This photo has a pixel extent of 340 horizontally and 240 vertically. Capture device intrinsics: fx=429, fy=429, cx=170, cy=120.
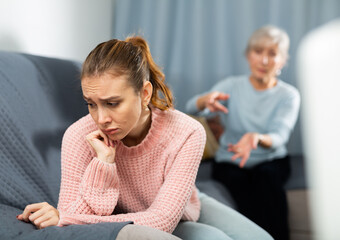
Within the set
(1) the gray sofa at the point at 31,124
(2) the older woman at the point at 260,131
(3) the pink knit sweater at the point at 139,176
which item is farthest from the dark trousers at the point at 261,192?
(1) the gray sofa at the point at 31,124

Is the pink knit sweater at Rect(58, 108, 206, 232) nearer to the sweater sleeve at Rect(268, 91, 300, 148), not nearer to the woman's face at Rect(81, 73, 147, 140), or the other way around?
the woman's face at Rect(81, 73, 147, 140)

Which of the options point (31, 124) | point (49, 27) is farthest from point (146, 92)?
point (49, 27)

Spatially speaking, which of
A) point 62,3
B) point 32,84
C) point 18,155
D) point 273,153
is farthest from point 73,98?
point 273,153

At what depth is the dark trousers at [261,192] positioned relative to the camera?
1.86 meters

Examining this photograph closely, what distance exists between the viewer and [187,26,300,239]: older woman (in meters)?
1.89

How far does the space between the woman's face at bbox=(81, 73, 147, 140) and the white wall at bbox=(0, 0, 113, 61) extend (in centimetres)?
89

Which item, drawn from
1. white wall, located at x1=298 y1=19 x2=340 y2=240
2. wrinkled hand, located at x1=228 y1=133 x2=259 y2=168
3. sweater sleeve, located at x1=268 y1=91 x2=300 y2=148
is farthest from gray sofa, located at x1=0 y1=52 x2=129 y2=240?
white wall, located at x1=298 y1=19 x2=340 y2=240

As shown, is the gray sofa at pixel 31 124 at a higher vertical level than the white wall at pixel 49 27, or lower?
lower

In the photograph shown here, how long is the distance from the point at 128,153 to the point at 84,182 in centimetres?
18

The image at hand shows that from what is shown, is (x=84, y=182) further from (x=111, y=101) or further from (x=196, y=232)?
(x=196, y=232)

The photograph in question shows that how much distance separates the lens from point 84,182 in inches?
39.4

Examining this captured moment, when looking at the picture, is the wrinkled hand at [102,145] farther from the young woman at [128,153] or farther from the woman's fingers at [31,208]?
the woman's fingers at [31,208]

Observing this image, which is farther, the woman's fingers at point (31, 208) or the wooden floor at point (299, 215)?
the wooden floor at point (299, 215)

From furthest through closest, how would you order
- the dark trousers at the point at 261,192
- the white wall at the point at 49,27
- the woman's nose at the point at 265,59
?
the woman's nose at the point at 265,59
the dark trousers at the point at 261,192
the white wall at the point at 49,27
